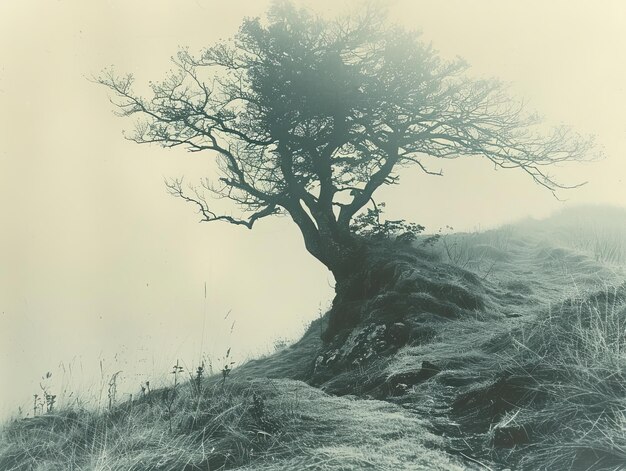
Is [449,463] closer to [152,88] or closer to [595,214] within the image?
[152,88]

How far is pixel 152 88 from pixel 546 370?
10.6m

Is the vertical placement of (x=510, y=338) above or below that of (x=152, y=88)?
below

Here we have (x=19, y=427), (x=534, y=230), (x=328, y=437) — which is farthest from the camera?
(x=534, y=230)

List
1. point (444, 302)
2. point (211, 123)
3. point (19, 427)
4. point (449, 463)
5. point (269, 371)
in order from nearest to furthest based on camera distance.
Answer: point (449, 463) → point (19, 427) → point (444, 302) → point (269, 371) → point (211, 123)

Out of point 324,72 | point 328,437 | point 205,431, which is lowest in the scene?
point 328,437

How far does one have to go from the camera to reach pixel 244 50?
12.3m

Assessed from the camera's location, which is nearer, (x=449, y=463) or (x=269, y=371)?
(x=449, y=463)

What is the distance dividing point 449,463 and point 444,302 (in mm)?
5851

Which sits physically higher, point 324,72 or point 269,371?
point 324,72

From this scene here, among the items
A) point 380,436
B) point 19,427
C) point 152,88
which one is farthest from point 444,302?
point 152,88

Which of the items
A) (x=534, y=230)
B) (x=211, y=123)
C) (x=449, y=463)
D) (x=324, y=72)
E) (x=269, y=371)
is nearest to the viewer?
(x=449, y=463)

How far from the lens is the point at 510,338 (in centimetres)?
584

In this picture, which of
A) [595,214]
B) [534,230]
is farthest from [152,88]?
[595,214]

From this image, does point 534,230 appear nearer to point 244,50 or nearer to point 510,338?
point 244,50
